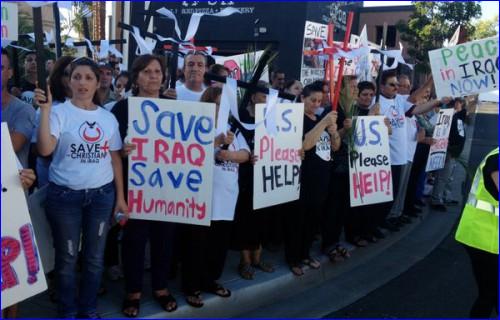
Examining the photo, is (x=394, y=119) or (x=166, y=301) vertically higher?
(x=394, y=119)

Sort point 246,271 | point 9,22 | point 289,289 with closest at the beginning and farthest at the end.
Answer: point 9,22 < point 246,271 < point 289,289

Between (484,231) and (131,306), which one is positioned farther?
(131,306)

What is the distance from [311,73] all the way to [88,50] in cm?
380

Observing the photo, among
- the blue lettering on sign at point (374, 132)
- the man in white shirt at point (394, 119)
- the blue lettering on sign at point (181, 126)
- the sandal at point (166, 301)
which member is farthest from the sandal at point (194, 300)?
the man in white shirt at point (394, 119)

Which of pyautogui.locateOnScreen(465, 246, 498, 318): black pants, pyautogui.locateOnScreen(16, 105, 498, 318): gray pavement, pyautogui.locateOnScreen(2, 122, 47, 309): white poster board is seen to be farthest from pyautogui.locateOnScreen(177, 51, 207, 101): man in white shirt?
pyautogui.locateOnScreen(465, 246, 498, 318): black pants

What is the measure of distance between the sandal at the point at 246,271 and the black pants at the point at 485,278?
1.80 metres

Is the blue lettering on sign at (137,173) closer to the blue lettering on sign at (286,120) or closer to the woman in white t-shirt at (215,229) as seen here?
the woman in white t-shirt at (215,229)

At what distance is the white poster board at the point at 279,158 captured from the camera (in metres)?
4.08

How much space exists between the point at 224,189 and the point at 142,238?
70 centimetres

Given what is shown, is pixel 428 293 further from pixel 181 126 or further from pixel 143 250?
pixel 181 126

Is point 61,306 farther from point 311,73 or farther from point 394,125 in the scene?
point 311,73

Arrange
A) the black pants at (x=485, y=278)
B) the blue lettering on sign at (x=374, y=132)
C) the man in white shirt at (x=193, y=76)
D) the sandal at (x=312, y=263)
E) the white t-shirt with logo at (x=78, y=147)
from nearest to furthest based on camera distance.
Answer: the white t-shirt with logo at (x=78, y=147), the black pants at (x=485, y=278), the man in white shirt at (x=193, y=76), the sandal at (x=312, y=263), the blue lettering on sign at (x=374, y=132)

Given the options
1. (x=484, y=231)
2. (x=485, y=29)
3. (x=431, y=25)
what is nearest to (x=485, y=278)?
(x=484, y=231)

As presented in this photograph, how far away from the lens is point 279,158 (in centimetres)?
424
